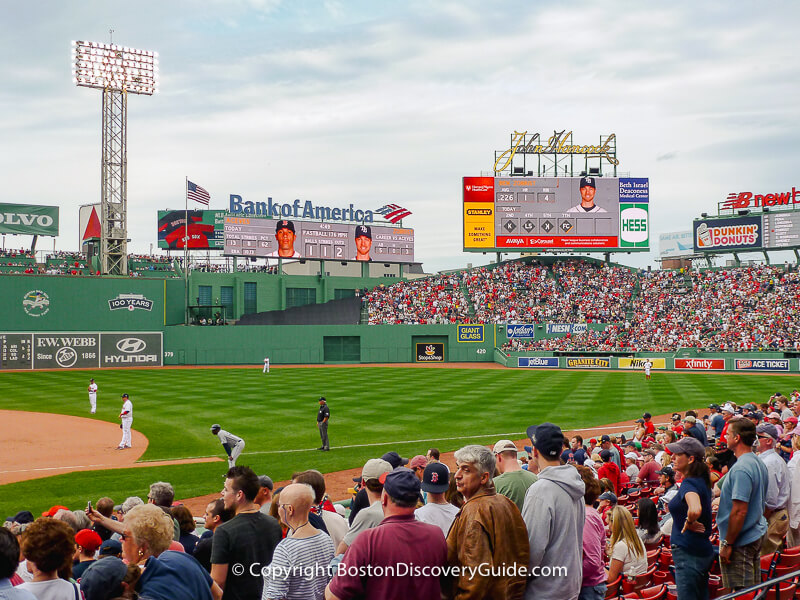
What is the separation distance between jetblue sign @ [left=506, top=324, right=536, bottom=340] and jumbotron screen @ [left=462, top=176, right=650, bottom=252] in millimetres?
8751

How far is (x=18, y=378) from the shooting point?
39.5 m

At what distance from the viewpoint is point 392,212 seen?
219 feet

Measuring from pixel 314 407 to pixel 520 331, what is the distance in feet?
99.7

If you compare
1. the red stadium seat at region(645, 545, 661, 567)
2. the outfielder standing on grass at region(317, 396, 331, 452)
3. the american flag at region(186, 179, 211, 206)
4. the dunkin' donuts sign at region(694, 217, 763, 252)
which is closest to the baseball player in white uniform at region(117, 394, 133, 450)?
the outfielder standing on grass at region(317, 396, 331, 452)

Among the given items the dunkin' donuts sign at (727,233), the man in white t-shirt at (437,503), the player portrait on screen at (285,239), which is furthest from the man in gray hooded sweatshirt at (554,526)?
the dunkin' donuts sign at (727,233)

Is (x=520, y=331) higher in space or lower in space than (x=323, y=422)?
higher

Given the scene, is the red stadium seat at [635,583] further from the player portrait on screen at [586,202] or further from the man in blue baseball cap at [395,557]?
the player portrait on screen at [586,202]

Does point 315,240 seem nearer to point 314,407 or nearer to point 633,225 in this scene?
point 633,225

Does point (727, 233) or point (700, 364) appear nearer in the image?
point (700, 364)

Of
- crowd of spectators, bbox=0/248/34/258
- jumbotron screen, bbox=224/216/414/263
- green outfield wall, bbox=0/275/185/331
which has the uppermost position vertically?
jumbotron screen, bbox=224/216/414/263

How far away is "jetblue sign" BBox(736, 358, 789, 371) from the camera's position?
40.4 meters

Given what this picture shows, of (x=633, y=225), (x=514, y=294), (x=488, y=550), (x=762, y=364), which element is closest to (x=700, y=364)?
(x=762, y=364)

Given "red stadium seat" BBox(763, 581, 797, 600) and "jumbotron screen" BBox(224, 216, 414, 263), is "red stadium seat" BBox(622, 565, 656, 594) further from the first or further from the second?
"jumbotron screen" BBox(224, 216, 414, 263)

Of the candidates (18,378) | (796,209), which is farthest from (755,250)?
(18,378)
